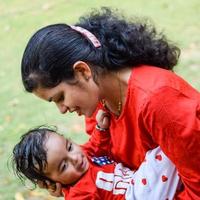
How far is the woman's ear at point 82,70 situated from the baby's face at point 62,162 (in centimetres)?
58

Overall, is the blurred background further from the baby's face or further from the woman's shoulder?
the baby's face

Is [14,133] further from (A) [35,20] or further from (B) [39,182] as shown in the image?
(A) [35,20]

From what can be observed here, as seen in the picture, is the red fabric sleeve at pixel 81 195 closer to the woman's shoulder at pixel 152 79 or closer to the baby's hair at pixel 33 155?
the baby's hair at pixel 33 155

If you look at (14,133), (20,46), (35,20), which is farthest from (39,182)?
(35,20)

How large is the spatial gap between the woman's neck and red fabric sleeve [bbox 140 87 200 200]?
0.63 feet

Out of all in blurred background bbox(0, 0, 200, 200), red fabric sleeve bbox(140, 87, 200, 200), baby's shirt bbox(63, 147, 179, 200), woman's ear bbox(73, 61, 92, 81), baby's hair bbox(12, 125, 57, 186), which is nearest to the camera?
red fabric sleeve bbox(140, 87, 200, 200)

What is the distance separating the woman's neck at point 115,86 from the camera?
216 cm

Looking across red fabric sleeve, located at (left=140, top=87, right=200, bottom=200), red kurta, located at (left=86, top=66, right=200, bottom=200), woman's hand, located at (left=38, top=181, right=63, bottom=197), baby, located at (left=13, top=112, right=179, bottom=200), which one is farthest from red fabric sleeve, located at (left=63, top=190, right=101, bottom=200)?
red fabric sleeve, located at (left=140, top=87, right=200, bottom=200)

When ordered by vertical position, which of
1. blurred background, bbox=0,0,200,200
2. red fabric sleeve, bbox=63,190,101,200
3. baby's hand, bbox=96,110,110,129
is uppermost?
baby's hand, bbox=96,110,110,129

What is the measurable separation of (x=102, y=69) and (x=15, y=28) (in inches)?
269

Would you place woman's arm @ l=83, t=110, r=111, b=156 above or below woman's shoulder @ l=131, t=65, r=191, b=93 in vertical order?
below

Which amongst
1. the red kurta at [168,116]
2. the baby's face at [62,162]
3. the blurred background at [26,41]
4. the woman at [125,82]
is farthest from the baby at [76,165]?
the blurred background at [26,41]

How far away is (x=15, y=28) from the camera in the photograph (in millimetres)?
8797

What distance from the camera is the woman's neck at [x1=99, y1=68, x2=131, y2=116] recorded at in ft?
7.09
